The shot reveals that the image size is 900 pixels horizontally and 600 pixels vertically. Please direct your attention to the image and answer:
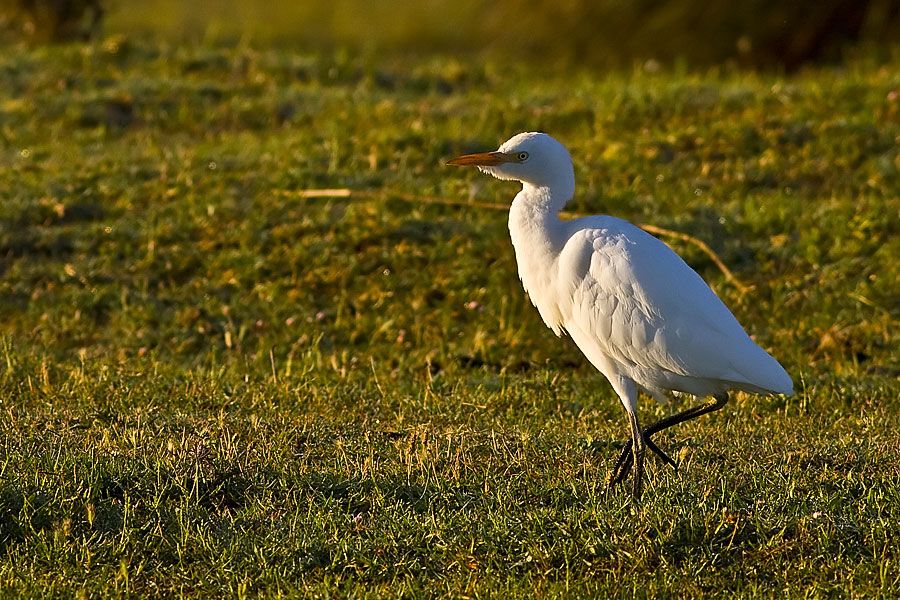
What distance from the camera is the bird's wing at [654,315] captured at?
17.0ft

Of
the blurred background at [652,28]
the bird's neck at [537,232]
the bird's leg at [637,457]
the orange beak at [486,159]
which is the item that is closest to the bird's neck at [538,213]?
the bird's neck at [537,232]

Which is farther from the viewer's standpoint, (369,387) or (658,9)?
(658,9)

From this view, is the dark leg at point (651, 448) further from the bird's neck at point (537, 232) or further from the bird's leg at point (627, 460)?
the bird's neck at point (537, 232)

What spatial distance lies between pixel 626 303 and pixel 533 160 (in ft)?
2.20

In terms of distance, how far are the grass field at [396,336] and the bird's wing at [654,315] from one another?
38cm

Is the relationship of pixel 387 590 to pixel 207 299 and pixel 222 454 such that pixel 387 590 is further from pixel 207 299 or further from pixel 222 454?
pixel 207 299

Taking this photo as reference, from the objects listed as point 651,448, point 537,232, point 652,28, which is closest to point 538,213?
point 537,232

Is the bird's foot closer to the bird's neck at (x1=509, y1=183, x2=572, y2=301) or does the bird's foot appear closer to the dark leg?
the dark leg

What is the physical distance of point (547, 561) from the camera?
4.37m

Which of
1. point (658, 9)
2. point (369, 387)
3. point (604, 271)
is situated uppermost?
point (658, 9)

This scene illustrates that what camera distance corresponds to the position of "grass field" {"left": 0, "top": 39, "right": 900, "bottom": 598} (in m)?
4.45

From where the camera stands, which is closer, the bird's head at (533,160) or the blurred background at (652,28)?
the bird's head at (533,160)


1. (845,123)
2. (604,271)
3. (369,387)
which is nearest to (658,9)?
(845,123)

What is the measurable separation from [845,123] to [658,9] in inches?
96.8
